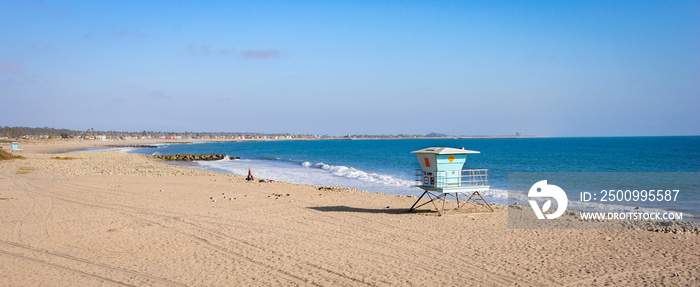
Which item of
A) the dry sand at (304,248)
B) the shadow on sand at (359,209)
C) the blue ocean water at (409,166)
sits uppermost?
the dry sand at (304,248)

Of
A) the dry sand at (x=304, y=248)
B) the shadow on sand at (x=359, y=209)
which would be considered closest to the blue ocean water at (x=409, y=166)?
the shadow on sand at (x=359, y=209)

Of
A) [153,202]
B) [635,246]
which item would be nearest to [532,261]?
[635,246]

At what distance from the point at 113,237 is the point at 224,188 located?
10242 mm

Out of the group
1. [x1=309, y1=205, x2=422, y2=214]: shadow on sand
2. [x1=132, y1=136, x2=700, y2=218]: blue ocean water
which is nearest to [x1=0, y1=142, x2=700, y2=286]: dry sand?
[x1=309, y1=205, x2=422, y2=214]: shadow on sand

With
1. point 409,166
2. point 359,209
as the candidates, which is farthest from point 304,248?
point 409,166

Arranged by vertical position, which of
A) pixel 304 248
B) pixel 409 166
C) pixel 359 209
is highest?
pixel 304 248

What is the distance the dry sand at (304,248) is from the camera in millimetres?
7332

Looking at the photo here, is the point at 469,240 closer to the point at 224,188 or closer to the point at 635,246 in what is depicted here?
the point at 635,246

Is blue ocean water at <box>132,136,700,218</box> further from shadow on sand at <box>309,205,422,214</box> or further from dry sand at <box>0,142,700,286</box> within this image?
dry sand at <box>0,142,700,286</box>

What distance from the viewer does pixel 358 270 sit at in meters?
7.70

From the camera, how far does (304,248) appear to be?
9.21 metres

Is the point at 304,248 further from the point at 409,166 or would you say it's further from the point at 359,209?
the point at 409,166

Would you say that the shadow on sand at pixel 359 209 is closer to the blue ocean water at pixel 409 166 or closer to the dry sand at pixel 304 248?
the dry sand at pixel 304 248

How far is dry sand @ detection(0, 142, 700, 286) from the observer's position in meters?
7.33
